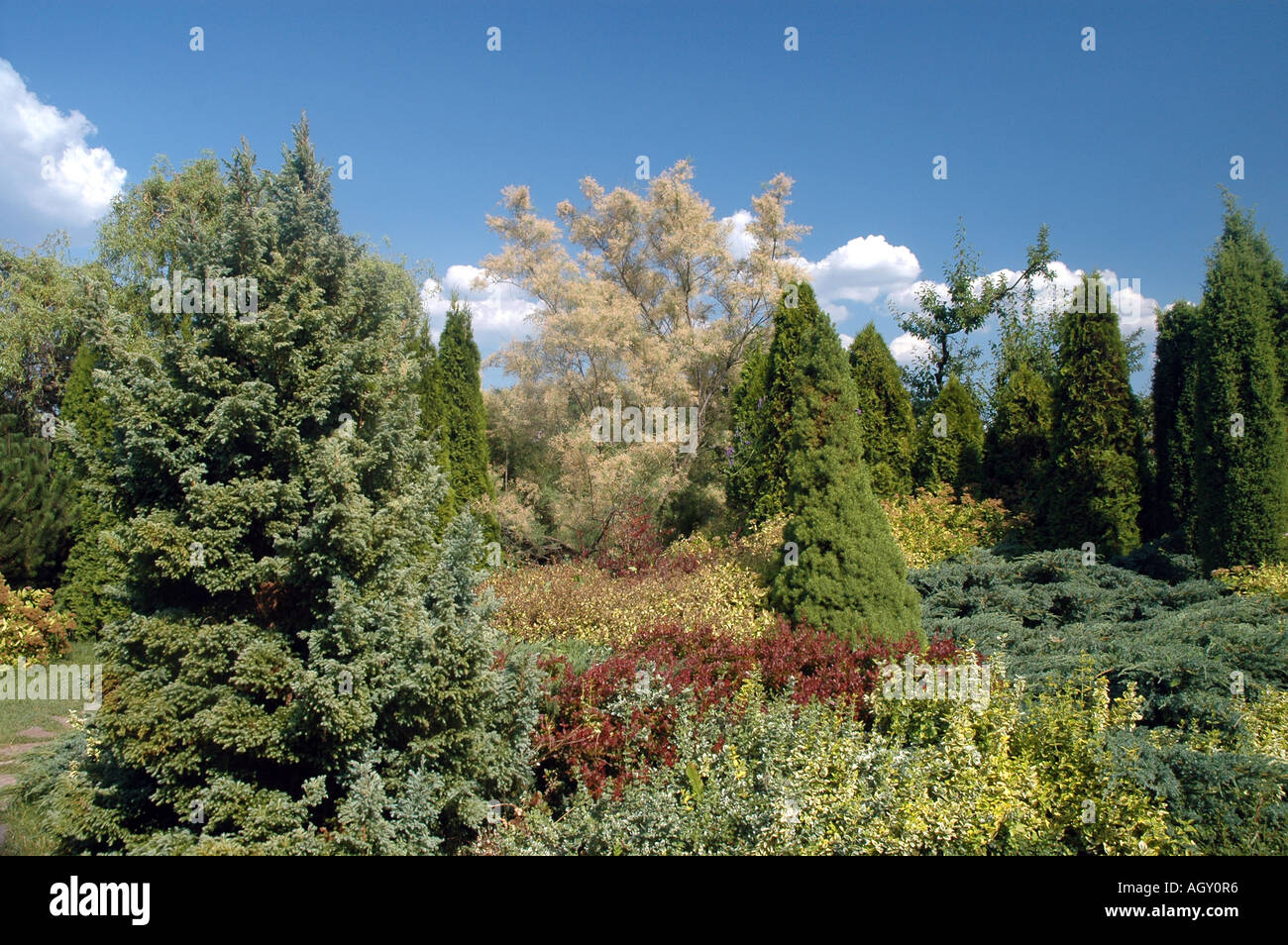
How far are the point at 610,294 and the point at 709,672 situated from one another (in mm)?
10087

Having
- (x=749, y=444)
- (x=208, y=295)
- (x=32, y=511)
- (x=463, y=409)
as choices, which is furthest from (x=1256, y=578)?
(x=32, y=511)

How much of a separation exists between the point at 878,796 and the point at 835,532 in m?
2.80

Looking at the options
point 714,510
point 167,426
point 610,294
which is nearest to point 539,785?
point 167,426

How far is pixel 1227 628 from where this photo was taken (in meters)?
5.40

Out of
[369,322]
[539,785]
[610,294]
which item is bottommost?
[539,785]

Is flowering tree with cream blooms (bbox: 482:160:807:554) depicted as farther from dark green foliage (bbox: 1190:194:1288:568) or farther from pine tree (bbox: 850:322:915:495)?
dark green foliage (bbox: 1190:194:1288:568)

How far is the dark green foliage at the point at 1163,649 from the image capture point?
3514 millimetres

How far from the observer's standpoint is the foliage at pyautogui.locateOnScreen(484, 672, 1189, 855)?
329 centimetres

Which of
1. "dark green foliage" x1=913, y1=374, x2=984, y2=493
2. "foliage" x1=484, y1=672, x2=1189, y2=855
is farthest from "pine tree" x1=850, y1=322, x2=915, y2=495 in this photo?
"foliage" x1=484, y1=672, x2=1189, y2=855

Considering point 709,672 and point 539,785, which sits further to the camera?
point 709,672

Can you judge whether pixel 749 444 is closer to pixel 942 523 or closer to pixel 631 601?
pixel 942 523

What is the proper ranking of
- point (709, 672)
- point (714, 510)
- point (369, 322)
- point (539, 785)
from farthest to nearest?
1. point (714, 510)
2. point (709, 672)
3. point (539, 785)
4. point (369, 322)

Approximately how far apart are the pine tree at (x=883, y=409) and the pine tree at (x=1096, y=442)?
281cm
